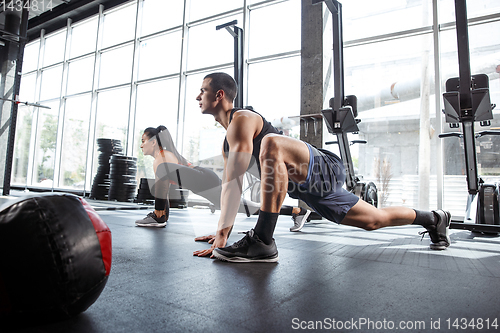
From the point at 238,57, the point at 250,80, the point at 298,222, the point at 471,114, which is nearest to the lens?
the point at 471,114

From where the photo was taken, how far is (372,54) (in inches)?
187

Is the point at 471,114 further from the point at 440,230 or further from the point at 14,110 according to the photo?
the point at 14,110

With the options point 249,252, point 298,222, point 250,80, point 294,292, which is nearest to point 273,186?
point 249,252

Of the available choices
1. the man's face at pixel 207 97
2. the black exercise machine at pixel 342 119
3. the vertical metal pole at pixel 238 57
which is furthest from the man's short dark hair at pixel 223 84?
the vertical metal pole at pixel 238 57

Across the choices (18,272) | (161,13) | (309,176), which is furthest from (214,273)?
(161,13)

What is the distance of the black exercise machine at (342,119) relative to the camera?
3.53 metres

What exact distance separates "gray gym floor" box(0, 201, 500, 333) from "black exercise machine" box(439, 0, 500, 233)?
1097 millimetres

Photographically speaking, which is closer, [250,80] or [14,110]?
[250,80]

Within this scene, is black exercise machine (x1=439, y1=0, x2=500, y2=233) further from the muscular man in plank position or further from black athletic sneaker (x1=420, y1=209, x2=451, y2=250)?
the muscular man in plank position

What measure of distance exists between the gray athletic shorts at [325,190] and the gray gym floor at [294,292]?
0.27 meters

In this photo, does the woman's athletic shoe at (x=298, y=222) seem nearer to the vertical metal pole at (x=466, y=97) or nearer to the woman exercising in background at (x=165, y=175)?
the woman exercising in background at (x=165, y=175)

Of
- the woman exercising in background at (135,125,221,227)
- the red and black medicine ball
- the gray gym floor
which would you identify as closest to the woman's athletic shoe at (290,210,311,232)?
the woman exercising in background at (135,125,221,227)

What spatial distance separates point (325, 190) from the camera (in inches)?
61.3

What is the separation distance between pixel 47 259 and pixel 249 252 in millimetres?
930
